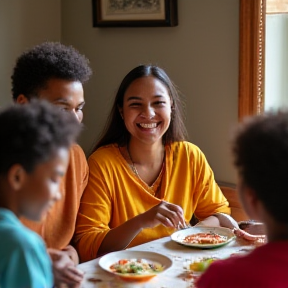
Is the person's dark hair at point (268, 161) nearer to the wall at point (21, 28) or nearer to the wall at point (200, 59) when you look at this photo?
the wall at point (200, 59)

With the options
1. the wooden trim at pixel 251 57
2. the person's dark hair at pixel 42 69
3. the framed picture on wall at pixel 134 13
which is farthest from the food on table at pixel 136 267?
the framed picture on wall at pixel 134 13

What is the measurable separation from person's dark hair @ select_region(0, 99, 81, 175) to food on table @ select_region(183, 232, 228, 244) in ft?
2.87

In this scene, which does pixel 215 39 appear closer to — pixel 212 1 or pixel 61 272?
pixel 212 1

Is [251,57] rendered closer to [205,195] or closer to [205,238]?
[205,195]

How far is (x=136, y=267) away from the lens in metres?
1.58

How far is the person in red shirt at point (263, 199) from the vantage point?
0.97 meters

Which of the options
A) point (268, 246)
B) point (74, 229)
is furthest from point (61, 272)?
point (74, 229)

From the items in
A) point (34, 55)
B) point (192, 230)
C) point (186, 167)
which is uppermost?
point (34, 55)

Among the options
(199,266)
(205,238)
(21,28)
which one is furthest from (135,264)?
(21,28)

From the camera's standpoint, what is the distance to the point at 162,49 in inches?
117

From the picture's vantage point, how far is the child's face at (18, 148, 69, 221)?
1060 mm

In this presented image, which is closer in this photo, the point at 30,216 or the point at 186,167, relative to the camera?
the point at 30,216

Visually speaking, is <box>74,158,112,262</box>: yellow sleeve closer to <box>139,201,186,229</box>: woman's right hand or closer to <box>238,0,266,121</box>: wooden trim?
<box>139,201,186,229</box>: woman's right hand

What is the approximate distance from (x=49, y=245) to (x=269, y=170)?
3.28 feet
